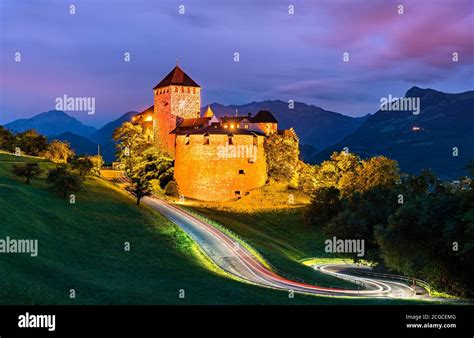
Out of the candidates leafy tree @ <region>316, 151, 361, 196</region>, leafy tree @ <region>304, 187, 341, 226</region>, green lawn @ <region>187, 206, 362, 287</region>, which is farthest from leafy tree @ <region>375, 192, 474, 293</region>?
leafy tree @ <region>316, 151, 361, 196</region>

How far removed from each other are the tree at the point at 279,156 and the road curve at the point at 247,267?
37.3m

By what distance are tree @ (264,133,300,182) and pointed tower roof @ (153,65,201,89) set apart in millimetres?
31740

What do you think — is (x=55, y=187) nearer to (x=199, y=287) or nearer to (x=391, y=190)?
(x=199, y=287)

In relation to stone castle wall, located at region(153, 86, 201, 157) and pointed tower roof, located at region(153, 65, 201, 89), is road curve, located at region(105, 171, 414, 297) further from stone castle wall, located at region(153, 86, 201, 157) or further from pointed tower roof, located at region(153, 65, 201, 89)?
pointed tower roof, located at region(153, 65, 201, 89)

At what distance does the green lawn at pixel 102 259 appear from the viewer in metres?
27.7

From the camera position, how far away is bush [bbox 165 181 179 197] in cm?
9838

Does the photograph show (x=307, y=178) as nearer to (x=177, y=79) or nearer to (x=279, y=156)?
(x=279, y=156)

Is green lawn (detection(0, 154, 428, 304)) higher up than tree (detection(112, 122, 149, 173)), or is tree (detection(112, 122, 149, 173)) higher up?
tree (detection(112, 122, 149, 173))

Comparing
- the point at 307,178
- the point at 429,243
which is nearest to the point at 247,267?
the point at 429,243
